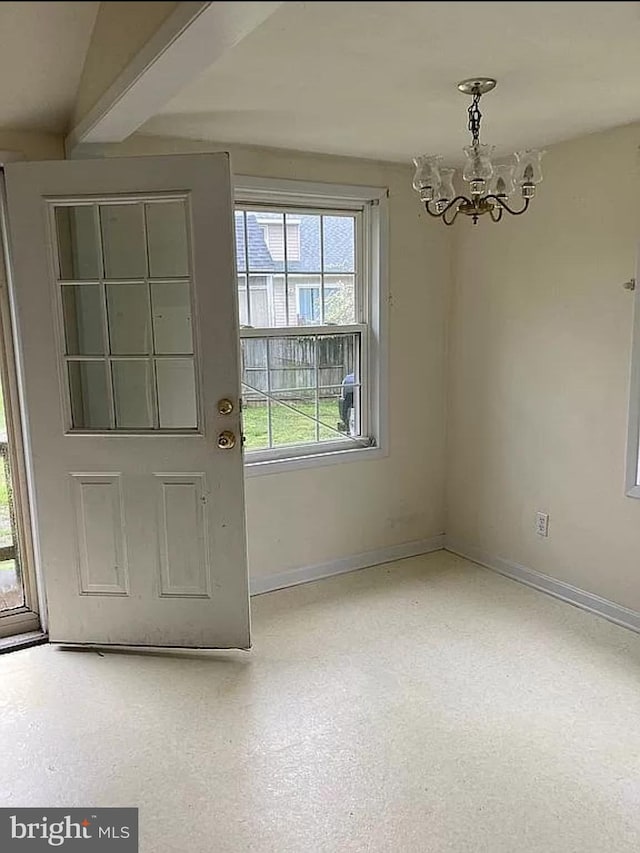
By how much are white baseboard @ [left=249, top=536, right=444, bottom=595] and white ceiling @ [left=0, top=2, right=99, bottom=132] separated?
2.35 m

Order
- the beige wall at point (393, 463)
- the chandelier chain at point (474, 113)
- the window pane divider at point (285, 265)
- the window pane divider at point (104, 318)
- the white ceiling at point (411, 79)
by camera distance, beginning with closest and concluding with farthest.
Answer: the white ceiling at point (411, 79) → the chandelier chain at point (474, 113) → the window pane divider at point (104, 318) → the window pane divider at point (285, 265) → the beige wall at point (393, 463)

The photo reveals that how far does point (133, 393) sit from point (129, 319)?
12.0 inches

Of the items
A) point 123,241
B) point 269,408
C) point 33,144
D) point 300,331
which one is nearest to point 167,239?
point 123,241

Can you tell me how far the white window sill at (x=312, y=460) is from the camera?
140 inches

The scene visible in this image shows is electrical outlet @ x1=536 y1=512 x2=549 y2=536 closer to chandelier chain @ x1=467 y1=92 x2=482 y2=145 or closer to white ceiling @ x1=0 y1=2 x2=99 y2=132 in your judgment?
chandelier chain @ x1=467 y1=92 x2=482 y2=145

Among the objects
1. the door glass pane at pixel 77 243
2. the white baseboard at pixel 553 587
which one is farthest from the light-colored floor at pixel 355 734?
the door glass pane at pixel 77 243

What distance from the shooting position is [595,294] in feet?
10.6

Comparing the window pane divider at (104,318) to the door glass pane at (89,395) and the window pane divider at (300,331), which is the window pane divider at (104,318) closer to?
the door glass pane at (89,395)

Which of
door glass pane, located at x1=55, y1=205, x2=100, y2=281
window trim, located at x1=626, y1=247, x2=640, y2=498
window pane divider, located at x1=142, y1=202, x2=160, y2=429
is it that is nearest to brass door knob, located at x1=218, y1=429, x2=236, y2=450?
window pane divider, located at x1=142, y1=202, x2=160, y2=429

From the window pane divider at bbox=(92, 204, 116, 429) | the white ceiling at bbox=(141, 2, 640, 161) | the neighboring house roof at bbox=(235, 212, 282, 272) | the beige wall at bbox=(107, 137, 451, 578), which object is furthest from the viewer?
the beige wall at bbox=(107, 137, 451, 578)

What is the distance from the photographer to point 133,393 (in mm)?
2873

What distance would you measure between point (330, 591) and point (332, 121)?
2296mm

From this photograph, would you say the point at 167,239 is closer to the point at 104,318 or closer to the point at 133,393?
the point at 104,318

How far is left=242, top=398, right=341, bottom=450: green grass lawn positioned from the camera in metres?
3.60
